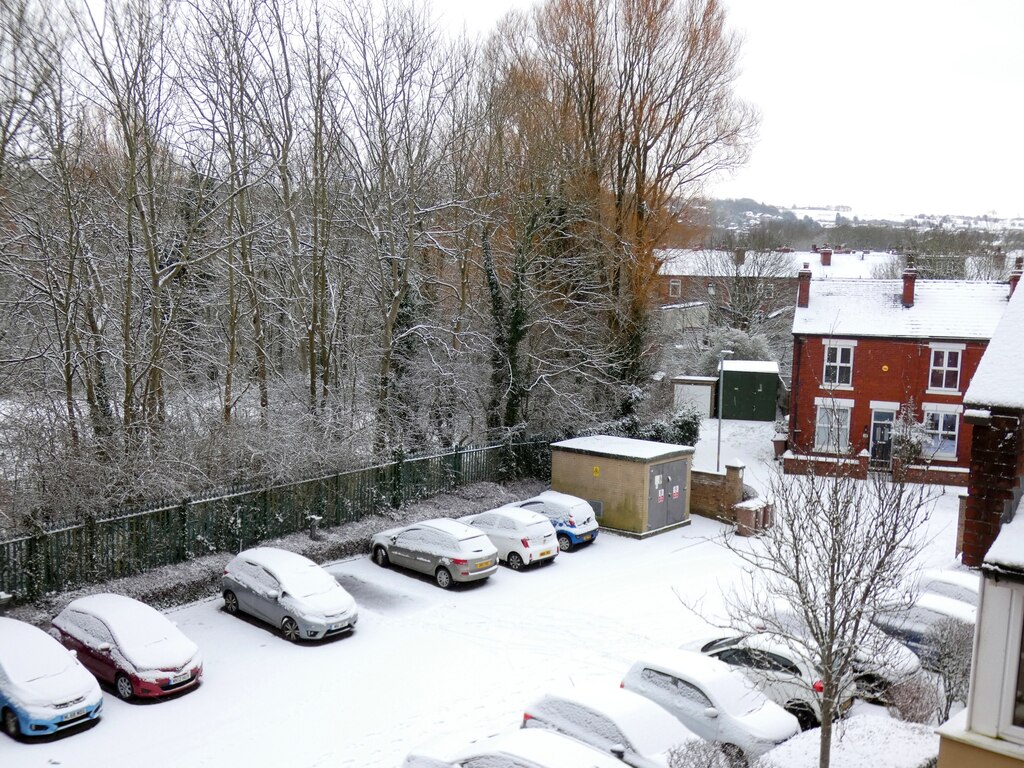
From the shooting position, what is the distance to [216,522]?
1892cm

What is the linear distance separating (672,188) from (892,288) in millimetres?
11188

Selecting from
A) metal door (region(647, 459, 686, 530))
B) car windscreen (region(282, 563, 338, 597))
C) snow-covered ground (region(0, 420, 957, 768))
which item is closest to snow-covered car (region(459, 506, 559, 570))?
snow-covered ground (region(0, 420, 957, 768))

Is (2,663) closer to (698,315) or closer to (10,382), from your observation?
(10,382)

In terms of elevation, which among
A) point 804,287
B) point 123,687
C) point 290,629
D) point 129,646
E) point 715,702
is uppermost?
point 804,287

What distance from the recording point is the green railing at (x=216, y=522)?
623 inches

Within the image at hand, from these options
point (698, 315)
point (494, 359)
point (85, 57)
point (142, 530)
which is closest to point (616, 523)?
point (494, 359)

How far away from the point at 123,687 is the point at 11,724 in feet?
5.47

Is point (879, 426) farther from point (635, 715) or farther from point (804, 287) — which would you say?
point (635, 715)

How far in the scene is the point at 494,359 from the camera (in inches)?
1132

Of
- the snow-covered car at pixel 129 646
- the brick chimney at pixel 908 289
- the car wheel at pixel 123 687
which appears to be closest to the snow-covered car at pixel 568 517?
the snow-covered car at pixel 129 646

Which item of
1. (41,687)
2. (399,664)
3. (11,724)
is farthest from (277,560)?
(11,724)

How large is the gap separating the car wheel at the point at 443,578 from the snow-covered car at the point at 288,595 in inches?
113

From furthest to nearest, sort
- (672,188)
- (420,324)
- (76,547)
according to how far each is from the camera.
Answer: (672,188) < (420,324) < (76,547)

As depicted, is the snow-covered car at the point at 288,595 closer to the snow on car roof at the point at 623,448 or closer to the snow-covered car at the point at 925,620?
the snow-covered car at the point at 925,620
